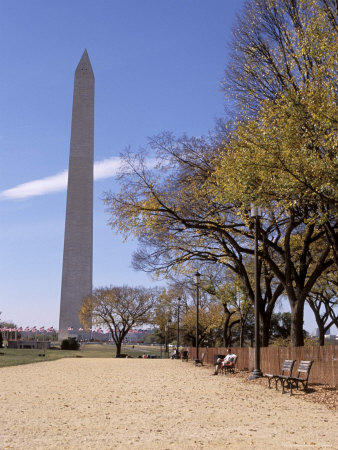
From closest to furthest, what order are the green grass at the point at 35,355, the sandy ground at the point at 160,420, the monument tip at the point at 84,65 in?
the sandy ground at the point at 160,420 < the green grass at the point at 35,355 < the monument tip at the point at 84,65

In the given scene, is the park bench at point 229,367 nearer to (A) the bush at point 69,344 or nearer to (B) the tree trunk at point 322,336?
(B) the tree trunk at point 322,336

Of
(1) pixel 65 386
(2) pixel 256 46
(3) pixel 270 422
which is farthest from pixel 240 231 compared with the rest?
(3) pixel 270 422

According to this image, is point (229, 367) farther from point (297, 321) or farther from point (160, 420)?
point (160, 420)

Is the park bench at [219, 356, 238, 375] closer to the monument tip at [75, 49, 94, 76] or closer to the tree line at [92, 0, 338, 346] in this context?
the tree line at [92, 0, 338, 346]

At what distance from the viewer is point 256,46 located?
21203mm

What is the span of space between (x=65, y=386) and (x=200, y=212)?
9.51m

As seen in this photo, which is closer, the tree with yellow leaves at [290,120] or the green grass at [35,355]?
the tree with yellow leaves at [290,120]

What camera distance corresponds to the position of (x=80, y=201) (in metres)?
74.1

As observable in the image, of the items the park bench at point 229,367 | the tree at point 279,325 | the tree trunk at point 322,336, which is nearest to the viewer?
the park bench at point 229,367

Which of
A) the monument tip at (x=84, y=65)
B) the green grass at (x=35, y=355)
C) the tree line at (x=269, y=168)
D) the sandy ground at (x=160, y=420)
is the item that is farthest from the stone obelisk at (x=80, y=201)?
the sandy ground at (x=160, y=420)

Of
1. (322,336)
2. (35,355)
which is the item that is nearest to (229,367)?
(322,336)

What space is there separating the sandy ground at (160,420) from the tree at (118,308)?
177 feet

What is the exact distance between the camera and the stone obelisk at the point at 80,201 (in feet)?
242

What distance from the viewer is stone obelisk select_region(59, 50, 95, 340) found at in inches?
2906
